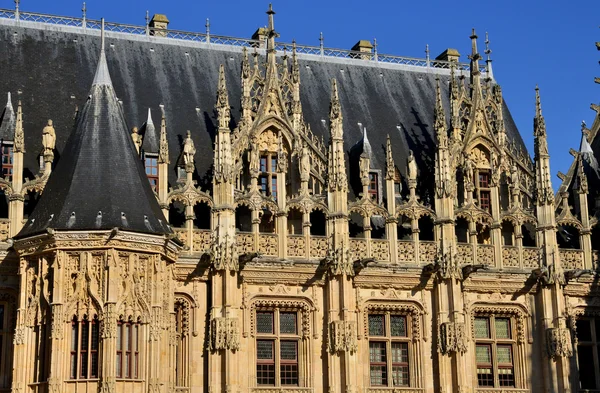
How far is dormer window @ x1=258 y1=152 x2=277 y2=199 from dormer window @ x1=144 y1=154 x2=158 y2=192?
10.9 ft

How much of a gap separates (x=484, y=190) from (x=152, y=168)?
11273 mm

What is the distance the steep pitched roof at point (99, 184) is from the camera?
3278 cm

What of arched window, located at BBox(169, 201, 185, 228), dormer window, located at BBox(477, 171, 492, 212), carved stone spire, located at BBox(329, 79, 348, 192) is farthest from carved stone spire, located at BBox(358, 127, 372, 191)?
arched window, located at BBox(169, 201, 185, 228)

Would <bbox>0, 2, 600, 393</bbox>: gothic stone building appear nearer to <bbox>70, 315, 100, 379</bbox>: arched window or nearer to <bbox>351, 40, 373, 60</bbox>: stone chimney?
<bbox>70, 315, 100, 379</bbox>: arched window

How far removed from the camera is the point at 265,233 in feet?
120

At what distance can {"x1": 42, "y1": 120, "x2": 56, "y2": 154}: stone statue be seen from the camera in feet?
116

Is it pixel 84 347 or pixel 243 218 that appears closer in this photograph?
pixel 84 347

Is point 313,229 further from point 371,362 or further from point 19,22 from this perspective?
point 19,22

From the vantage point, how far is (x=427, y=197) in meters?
39.5

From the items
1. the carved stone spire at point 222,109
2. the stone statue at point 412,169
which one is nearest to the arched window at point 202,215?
the carved stone spire at point 222,109

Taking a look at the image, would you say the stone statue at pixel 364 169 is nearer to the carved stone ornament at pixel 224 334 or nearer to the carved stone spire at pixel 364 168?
the carved stone spire at pixel 364 168

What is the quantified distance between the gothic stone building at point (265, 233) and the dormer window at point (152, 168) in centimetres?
5

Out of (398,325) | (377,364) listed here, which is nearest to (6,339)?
(377,364)

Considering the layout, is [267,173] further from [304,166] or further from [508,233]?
[508,233]
